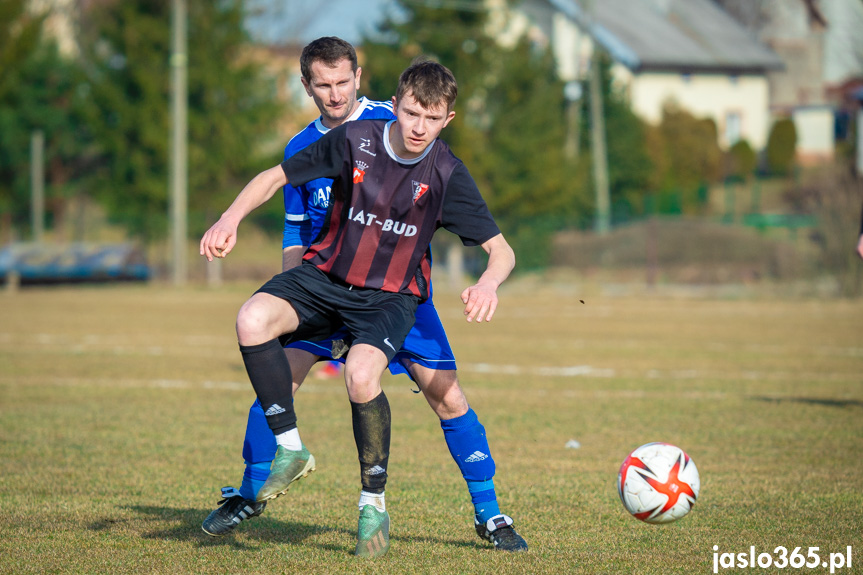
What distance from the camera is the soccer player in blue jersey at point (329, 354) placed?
14.8 feet

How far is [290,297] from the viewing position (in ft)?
14.2

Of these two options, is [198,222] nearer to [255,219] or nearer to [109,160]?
[255,219]

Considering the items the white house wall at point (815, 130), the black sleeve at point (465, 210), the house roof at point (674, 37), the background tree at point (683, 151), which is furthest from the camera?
the white house wall at point (815, 130)

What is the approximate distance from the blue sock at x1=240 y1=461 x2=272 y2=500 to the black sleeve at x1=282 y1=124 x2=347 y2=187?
4.39 feet

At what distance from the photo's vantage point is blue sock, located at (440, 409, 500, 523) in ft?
14.9

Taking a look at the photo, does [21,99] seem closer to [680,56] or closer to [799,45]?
[680,56]

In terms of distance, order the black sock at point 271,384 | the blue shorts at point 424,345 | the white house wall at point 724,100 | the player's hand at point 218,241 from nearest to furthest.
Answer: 1. the player's hand at point 218,241
2. the black sock at point 271,384
3. the blue shorts at point 424,345
4. the white house wall at point 724,100

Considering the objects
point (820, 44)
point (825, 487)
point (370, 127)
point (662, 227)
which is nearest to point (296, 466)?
point (370, 127)

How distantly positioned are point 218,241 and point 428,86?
1.05 m

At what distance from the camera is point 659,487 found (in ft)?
14.4

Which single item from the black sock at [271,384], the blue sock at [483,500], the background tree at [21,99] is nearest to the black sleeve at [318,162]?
the black sock at [271,384]

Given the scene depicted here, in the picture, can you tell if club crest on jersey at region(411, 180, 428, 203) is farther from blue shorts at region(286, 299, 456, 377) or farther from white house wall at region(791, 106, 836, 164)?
white house wall at region(791, 106, 836, 164)

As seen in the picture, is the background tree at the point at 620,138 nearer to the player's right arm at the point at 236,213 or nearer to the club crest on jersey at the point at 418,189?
the club crest on jersey at the point at 418,189

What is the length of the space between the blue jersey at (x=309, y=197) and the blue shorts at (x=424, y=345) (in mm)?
630
